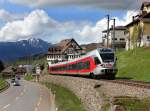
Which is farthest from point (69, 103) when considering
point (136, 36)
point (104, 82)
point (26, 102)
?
point (136, 36)

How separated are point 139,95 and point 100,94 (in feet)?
16.3

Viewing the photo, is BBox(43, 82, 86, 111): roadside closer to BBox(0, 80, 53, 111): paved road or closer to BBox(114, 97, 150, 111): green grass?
BBox(0, 80, 53, 111): paved road

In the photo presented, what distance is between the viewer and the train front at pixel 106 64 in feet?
149

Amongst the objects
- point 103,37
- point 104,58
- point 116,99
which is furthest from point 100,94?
point 103,37

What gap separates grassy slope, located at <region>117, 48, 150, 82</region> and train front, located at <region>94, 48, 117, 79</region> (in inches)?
320

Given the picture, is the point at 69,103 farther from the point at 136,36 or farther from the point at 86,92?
the point at 136,36

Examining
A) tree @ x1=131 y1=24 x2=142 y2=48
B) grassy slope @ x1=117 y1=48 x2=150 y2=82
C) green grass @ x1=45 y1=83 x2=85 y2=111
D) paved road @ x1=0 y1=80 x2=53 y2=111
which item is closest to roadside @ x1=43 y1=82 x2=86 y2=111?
green grass @ x1=45 y1=83 x2=85 y2=111

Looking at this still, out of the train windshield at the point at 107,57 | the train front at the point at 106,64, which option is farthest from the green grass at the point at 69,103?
the train windshield at the point at 107,57

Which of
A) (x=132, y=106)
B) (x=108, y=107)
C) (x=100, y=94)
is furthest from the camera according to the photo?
(x=100, y=94)

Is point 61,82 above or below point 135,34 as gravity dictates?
below

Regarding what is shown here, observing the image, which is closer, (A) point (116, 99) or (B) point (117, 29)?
(A) point (116, 99)

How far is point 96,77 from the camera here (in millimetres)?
47281

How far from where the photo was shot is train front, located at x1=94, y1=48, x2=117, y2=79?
45406 millimetres

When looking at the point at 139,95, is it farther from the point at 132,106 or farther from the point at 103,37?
the point at 103,37
